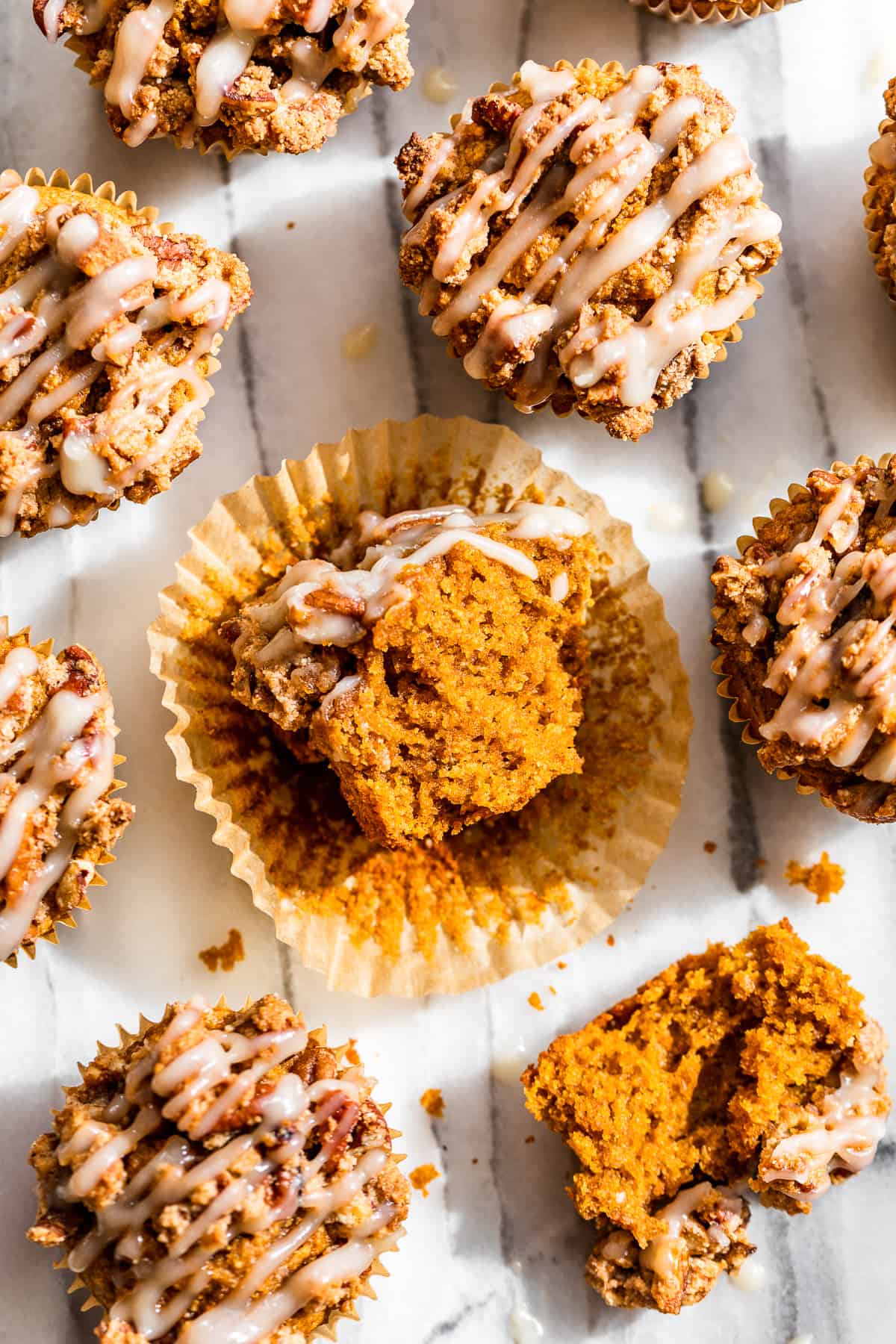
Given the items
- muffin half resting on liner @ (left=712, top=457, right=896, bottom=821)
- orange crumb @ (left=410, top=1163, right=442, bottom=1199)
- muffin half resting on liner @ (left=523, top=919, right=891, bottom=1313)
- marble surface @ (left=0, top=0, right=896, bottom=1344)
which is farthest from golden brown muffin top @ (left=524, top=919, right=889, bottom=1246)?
muffin half resting on liner @ (left=712, top=457, right=896, bottom=821)

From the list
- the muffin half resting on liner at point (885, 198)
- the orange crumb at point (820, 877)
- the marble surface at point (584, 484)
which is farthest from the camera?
the orange crumb at point (820, 877)

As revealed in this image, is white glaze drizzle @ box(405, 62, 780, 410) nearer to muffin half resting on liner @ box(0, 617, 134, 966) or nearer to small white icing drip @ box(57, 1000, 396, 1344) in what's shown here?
muffin half resting on liner @ box(0, 617, 134, 966)

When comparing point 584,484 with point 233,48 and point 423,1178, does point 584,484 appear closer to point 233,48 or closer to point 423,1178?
point 233,48

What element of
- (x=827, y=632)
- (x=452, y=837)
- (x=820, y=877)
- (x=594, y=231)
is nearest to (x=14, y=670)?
(x=452, y=837)

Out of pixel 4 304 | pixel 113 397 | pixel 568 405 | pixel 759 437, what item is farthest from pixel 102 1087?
pixel 759 437

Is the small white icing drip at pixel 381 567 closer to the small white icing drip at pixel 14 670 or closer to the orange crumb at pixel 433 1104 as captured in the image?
the small white icing drip at pixel 14 670

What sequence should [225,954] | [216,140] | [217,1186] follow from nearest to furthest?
[217,1186] → [216,140] → [225,954]

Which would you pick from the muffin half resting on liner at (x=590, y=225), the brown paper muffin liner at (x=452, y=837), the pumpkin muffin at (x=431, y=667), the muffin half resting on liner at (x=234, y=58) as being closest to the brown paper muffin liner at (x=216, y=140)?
the muffin half resting on liner at (x=234, y=58)
